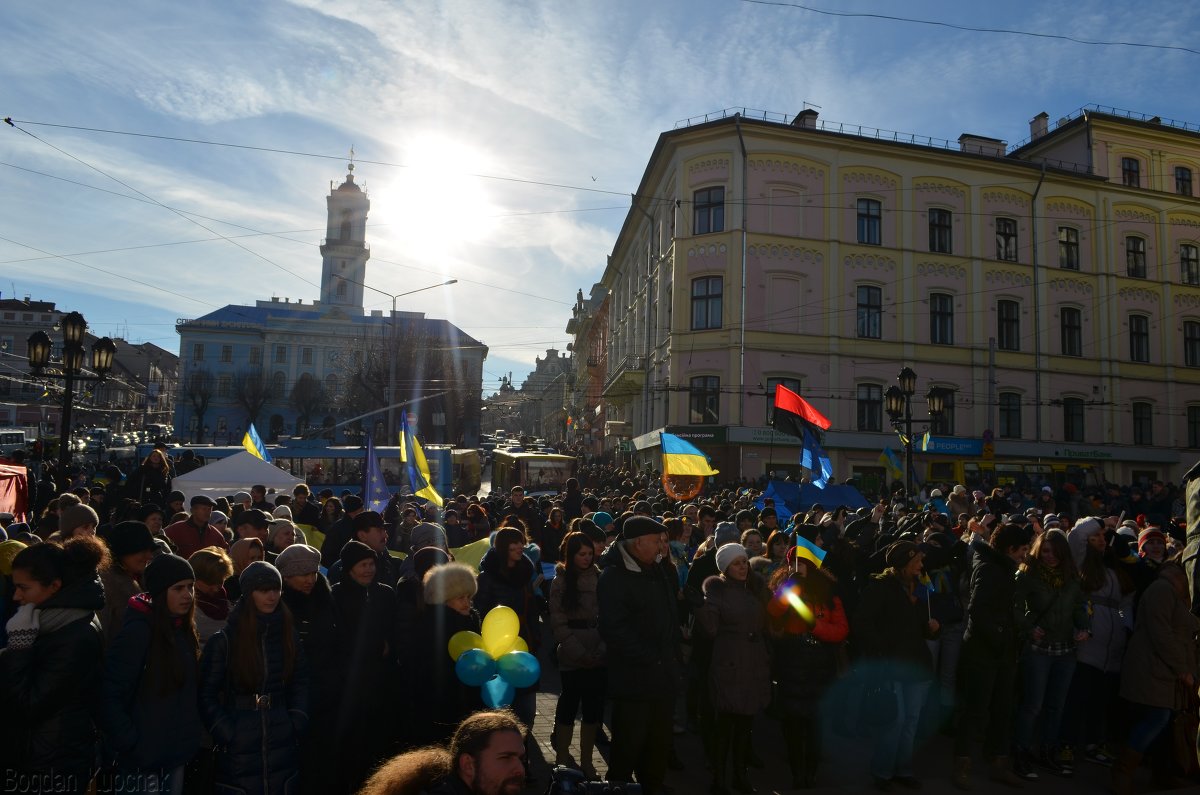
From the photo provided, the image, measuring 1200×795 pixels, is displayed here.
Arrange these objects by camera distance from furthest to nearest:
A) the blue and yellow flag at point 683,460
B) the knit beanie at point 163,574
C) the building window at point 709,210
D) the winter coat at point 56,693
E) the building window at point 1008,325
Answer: the building window at point 1008,325, the building window at point 709,210, the blue and yellow flag at point 683,460, the knit beanie at point 163,574, the winter coat at point 56,693

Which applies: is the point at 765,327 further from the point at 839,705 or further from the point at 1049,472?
the point at 839,705

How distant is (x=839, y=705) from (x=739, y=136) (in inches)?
1115

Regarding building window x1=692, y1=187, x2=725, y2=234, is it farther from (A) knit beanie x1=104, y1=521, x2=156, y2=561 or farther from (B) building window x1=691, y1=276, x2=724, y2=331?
(A) knit beanie x1=104, y1=521, x2=156, y2=561

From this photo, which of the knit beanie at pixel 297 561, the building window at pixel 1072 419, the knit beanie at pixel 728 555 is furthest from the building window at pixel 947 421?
the knit beanie at pixel 297 561

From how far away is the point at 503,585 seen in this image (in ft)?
22.1

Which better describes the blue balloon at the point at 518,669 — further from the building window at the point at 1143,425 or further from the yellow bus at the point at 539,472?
the building window at the point at 1143,425

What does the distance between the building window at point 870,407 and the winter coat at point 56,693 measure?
102ft

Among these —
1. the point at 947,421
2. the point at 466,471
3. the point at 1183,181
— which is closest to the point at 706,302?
the point at 947,421

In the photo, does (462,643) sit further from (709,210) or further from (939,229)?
(939,229)

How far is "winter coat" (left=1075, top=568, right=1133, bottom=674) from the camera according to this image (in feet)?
22.9

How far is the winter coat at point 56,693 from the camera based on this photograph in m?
3.96

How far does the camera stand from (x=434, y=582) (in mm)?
5281

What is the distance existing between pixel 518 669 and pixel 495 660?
0.20 metres

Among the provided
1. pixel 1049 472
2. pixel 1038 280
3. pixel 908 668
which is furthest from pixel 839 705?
pixel 1038 280
